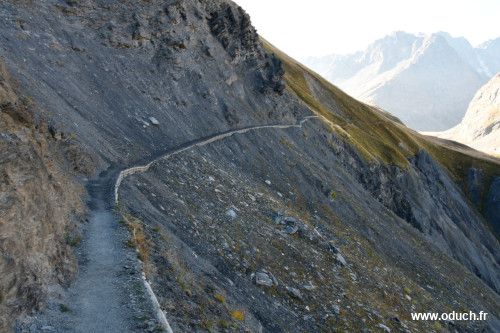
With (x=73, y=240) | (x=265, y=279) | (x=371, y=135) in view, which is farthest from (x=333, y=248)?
(x=371, y=135)

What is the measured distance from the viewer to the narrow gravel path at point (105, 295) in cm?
1309

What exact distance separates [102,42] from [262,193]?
24132 mm

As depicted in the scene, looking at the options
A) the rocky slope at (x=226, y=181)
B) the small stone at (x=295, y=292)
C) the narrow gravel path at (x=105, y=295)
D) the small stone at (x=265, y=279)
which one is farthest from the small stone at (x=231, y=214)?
the narrow gravel path at (x=105, y=295)

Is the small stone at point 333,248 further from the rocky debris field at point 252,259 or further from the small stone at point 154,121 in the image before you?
the small stone at point 154,121

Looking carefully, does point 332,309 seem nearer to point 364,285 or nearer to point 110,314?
point 364,285

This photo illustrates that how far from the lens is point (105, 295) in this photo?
14.7m

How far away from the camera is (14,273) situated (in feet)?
42.0

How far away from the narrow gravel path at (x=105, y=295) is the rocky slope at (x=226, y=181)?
256 mm

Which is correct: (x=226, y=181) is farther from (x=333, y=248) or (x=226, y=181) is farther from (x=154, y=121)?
(x=154, y=121)

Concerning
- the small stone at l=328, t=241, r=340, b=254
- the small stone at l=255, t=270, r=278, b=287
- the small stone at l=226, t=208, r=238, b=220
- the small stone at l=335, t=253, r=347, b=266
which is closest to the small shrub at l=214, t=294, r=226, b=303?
the small stone at l=255, t=270, r=278, b=287

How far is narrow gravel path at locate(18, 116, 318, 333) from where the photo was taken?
515 inches

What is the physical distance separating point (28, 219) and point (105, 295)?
3742 mm

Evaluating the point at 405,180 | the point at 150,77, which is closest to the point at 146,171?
the point at 150,77

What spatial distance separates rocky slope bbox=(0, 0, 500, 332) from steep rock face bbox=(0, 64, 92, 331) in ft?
2.09
